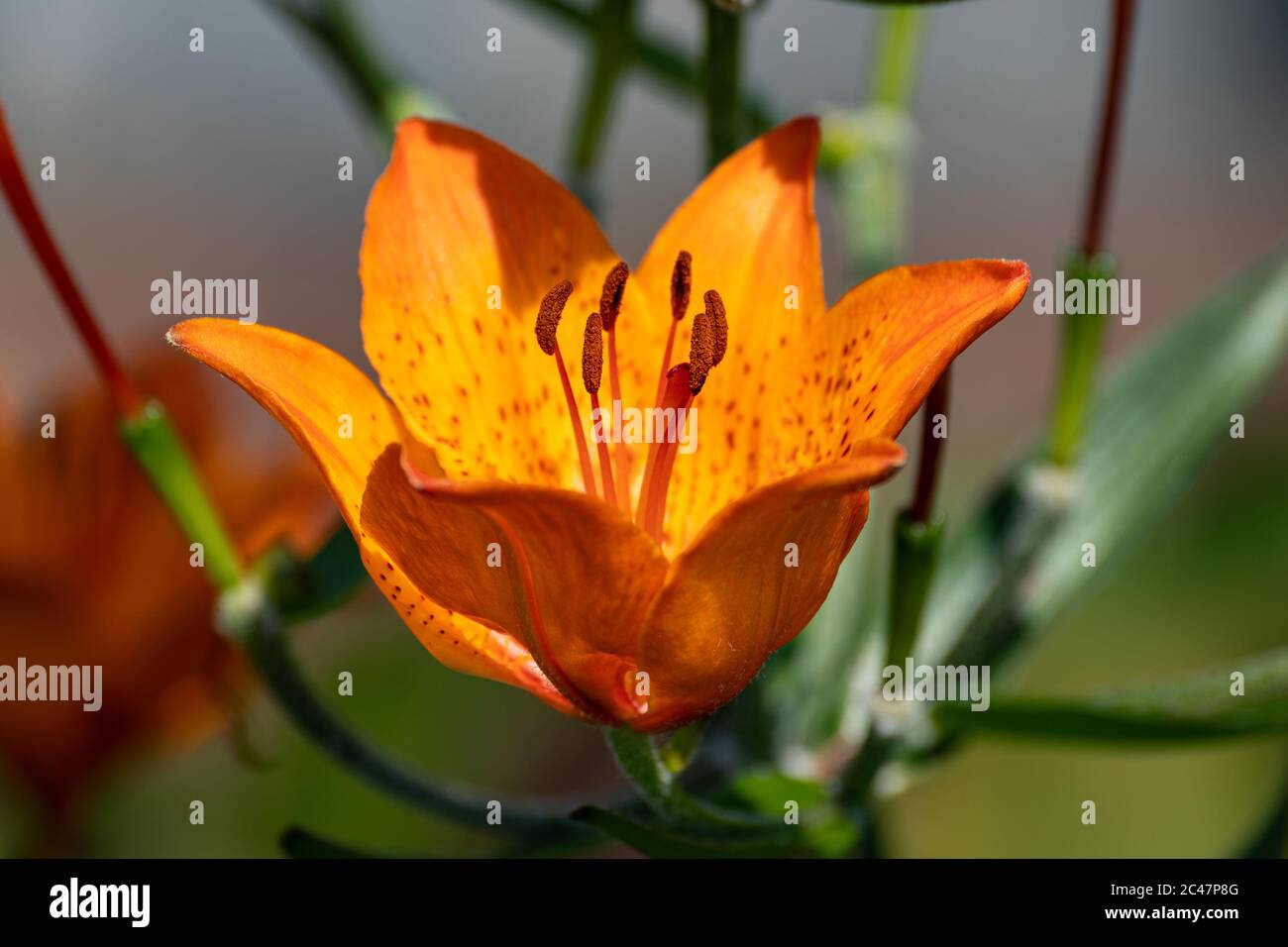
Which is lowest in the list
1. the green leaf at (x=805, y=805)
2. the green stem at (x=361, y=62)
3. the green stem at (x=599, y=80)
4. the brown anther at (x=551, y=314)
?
the green leaf at (x=805, y=805)

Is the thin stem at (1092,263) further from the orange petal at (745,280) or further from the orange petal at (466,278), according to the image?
the orange petal at (466,278)

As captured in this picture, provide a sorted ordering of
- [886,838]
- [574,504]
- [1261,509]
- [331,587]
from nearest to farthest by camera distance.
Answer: [574,504]
[331,587]
[886,838]
[1261,509]

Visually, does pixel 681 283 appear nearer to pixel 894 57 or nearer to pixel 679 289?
pixel 679 289

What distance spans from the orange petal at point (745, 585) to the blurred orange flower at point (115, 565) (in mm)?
490

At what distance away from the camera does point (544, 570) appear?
69 cm

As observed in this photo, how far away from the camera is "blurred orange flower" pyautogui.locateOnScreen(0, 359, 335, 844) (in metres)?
1.18

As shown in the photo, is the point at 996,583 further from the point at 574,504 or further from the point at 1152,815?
the point at 1152,815

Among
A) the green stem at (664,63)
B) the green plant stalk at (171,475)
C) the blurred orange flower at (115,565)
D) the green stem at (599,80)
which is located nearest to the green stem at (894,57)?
the green stem at (664,63)

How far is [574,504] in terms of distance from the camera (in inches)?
25.3

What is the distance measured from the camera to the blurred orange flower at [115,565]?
3.87 feet

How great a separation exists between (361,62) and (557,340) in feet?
1.43

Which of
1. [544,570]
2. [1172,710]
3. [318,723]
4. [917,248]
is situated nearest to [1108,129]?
[1172,710]

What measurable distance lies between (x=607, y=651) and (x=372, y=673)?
135cm
